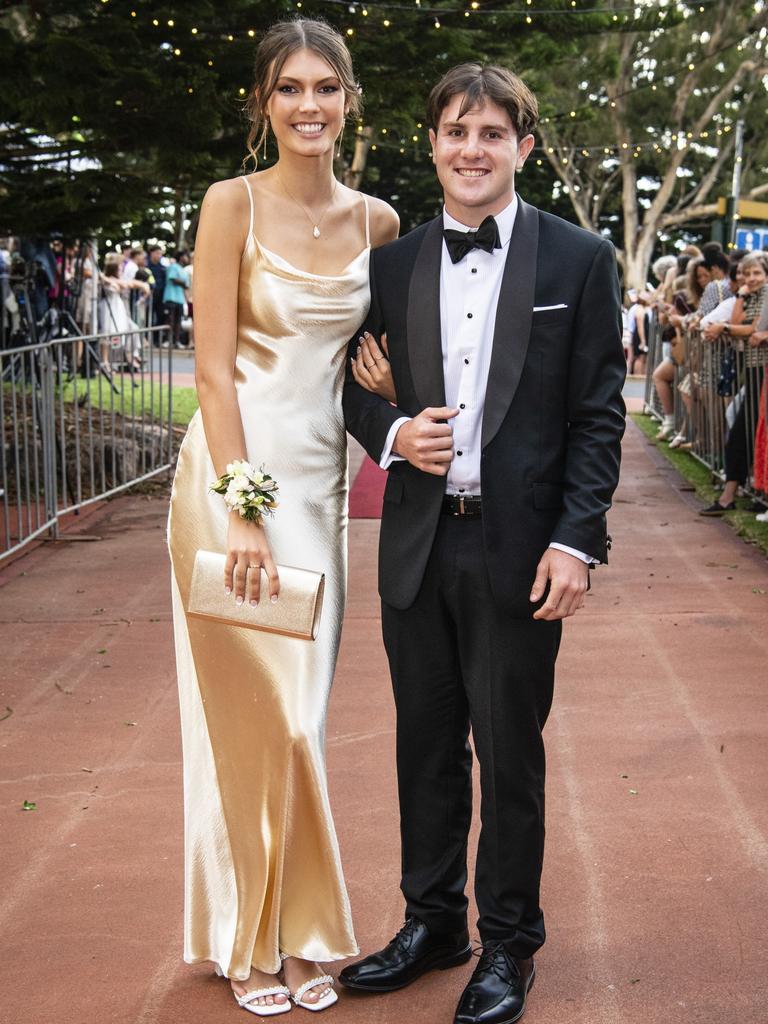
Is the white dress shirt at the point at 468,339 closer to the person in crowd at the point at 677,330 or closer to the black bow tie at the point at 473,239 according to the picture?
the black bow tie at the point at 473,239

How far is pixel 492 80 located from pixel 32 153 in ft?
25.7

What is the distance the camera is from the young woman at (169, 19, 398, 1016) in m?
3.17

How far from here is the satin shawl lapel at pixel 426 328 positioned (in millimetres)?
3094

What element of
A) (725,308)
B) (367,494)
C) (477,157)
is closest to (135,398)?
(367,494)

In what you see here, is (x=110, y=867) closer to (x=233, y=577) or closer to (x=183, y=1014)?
(x=183, y=1014)

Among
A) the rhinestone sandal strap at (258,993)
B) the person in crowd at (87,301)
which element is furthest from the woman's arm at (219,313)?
the person in crowd at (87,301)

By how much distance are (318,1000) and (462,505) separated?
4.17ft

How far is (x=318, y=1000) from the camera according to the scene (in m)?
3.20

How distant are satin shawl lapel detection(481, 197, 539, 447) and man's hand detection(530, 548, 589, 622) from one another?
318mm

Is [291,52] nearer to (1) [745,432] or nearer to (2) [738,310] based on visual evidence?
(1) [745,432]

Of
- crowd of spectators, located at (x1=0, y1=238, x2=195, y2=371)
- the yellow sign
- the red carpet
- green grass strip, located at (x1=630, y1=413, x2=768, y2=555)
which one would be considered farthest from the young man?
the yellow sign

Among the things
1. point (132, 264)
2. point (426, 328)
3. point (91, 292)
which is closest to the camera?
point (426, 328)

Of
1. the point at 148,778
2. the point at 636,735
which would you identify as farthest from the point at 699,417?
the point at 148,778

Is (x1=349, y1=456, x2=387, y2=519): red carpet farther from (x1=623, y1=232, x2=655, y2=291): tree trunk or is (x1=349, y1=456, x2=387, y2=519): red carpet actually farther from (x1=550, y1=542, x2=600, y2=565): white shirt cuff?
(x1=623, y1=232, x2=655, y2=291): tree trunk
